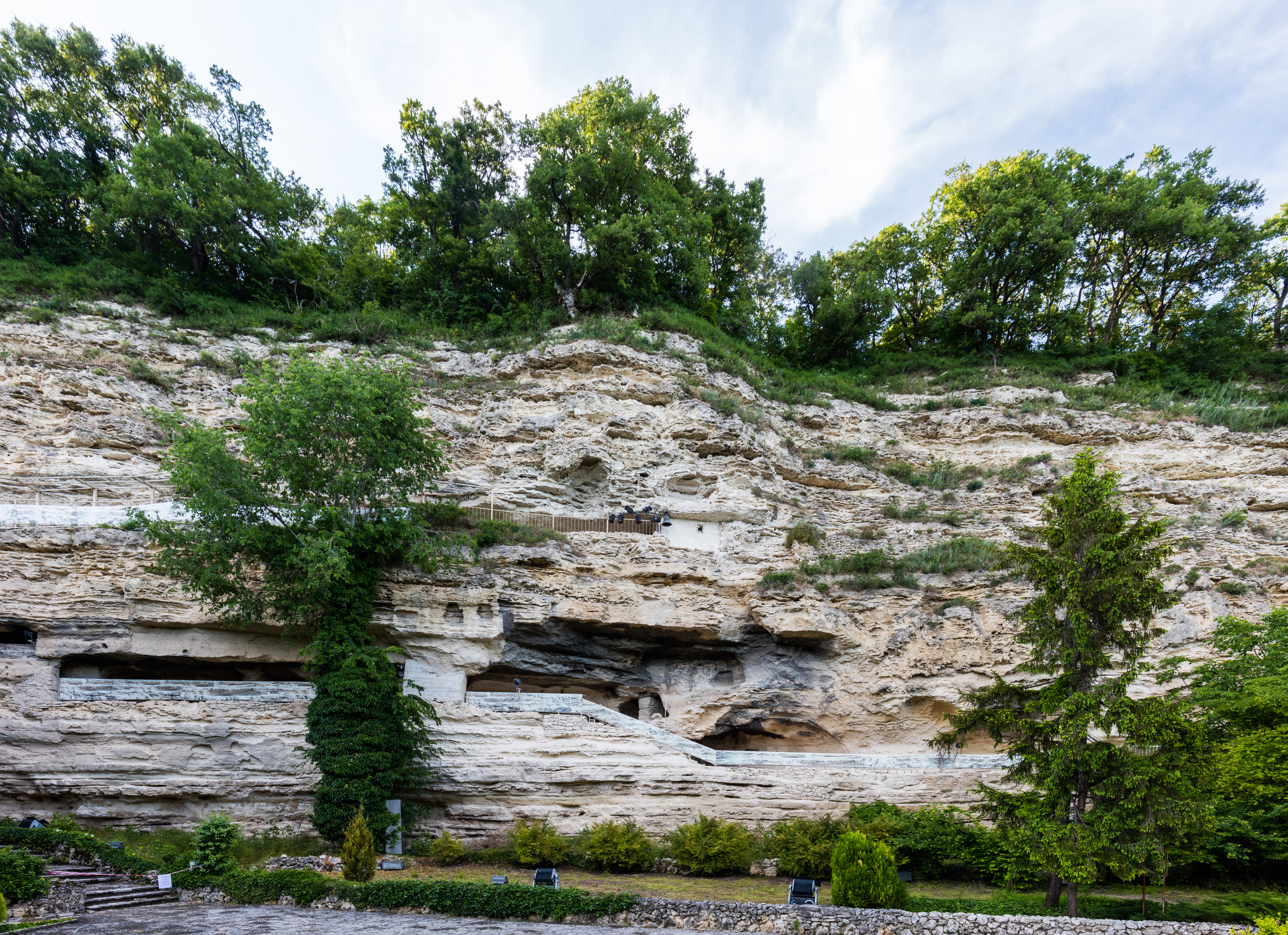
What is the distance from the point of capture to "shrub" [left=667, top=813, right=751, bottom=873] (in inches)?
523

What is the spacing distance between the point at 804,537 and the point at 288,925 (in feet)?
53.9

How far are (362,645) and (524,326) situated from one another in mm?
18433

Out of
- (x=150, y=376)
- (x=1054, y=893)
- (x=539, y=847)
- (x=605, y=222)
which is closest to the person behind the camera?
(x=1054, y=893)

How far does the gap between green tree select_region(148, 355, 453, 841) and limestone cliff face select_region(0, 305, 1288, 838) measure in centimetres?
128

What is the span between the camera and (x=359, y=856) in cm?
1117

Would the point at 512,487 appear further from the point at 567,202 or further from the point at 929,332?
the point at 929,332

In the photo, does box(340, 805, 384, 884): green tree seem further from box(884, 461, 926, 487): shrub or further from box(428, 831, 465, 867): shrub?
box(884, 461, 926, 487): shrub

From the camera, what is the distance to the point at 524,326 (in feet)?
97.7

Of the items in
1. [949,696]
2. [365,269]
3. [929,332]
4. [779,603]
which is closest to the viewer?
[949,696]

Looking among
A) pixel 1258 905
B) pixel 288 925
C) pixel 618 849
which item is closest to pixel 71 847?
pixel 288 925

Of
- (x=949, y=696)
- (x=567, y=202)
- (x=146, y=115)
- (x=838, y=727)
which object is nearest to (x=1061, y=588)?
(x=949, y=696)

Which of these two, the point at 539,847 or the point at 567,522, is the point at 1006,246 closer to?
the point at 567,522

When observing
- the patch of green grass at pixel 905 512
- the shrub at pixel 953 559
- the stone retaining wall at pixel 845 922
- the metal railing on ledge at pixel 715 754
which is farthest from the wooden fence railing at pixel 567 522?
the stone retaining wall at pixel 845 922

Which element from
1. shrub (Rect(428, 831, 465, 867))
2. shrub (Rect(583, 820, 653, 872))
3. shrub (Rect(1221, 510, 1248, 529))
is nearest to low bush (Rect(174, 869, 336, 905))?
shrub (Rect(428, 831, 465, 867))
